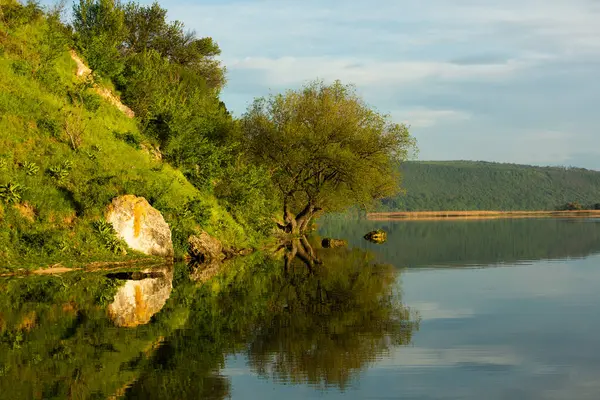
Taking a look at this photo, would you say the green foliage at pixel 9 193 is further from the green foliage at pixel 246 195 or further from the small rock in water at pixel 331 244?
the small rock in water at pixel 331 244

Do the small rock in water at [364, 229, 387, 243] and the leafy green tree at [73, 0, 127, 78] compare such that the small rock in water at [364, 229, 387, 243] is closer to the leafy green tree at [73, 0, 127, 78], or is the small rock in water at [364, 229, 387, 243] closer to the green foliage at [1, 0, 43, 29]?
the leafy green tree at [73, 0, 127, 78]

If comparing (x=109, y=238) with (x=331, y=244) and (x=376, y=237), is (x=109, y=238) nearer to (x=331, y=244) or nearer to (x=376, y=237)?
(x=331, y=244)

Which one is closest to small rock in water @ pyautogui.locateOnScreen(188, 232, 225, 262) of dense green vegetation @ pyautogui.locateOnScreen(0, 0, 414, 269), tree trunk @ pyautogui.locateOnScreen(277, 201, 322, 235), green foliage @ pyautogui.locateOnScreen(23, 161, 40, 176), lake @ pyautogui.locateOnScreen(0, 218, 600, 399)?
dense green vegetation @ pyautogui.locateOnScreen(0, 0, 414, 269)

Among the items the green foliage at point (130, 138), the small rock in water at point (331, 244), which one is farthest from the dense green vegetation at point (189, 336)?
the small rock in water at point (331, 244)

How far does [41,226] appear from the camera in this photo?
37.1 meters

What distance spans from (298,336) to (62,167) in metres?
27.2

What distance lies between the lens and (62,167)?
4153 centimetres

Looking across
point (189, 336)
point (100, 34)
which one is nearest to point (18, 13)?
point (100, 34)

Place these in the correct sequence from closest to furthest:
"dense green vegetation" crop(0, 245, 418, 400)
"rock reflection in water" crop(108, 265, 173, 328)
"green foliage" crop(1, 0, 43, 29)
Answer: "dense green vegetation" crop(0, 245, 418, 400) → "rock reflection in water" crop(108, 265, 173, 328) → "green foliage" crop(1, 0, 43, 29)

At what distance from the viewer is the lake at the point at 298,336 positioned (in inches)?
525

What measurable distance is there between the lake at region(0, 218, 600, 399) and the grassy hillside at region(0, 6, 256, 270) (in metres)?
4.34

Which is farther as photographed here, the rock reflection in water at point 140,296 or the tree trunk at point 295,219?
the tree trunk at point 295,219

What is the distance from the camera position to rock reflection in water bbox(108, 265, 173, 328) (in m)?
21.4

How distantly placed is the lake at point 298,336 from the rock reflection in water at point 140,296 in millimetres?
72
